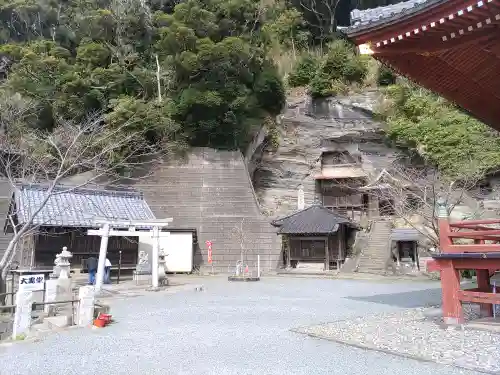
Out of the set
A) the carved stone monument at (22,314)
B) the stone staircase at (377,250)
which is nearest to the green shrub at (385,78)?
the stone staircase at (377,250)

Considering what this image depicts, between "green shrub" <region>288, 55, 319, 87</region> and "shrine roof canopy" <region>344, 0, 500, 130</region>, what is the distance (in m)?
24.0

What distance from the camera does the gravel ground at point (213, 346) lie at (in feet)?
15.7

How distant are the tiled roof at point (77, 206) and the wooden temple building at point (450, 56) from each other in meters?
11.0

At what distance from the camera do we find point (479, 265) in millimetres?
6539

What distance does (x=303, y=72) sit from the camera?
99.2 ft

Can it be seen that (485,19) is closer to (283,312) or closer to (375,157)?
(283,312)

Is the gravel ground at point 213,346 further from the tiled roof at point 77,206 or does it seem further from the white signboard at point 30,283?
the tiled roof at point 77,206

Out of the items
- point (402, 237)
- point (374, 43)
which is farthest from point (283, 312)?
point (402, 237)

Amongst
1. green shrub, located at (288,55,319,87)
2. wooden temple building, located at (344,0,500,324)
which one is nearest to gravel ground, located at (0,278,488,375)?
wooden temple building, located at (344,0,500,324)

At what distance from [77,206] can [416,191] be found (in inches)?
699

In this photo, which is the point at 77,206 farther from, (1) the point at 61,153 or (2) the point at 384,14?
(2) the point at 384,14

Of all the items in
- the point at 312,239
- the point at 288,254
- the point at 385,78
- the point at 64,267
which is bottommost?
the point at 64,267

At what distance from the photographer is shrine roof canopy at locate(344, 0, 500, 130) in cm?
505

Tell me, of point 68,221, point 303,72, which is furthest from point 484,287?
point 303,72
